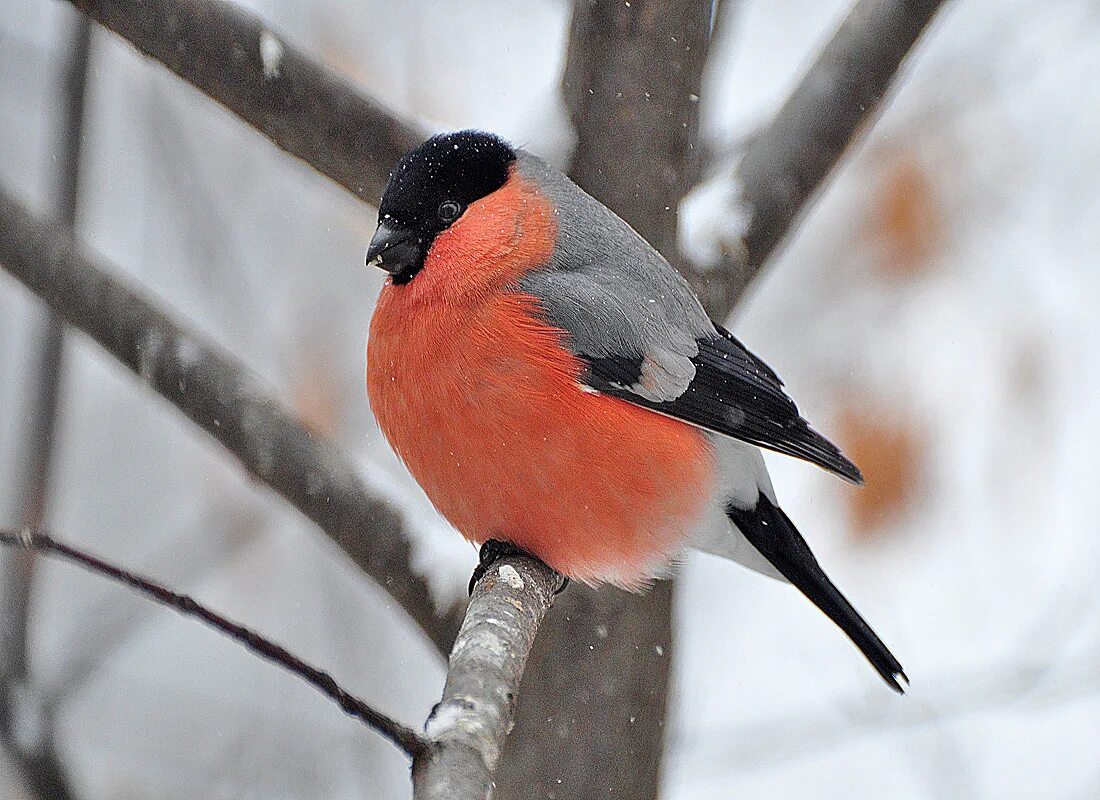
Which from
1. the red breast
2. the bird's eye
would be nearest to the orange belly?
the red breast

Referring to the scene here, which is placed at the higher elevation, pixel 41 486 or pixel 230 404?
pixel 230 404

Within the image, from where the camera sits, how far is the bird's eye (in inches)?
105

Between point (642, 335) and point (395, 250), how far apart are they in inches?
22.1

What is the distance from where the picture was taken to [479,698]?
1419 mm

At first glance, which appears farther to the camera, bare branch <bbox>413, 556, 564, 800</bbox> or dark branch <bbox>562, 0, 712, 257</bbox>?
dark branch <bbox>562, 0, 712, 257</bbox>

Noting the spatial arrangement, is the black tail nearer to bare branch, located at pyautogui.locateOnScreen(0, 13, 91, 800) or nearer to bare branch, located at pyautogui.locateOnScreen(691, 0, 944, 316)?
bare branch, located at pyautogui.locateOnScreen(691, 0, 944, 316)

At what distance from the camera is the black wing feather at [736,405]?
2.66m

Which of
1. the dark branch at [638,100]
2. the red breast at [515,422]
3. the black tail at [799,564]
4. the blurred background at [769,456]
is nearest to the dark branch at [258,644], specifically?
the red breast at [515,422]

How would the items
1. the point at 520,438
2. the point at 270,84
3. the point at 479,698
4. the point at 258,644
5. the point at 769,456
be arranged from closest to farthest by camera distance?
the point at 258,644 → the point at 479,698 → the point at 520,438 → the point at 270,84 → the point at 769,456

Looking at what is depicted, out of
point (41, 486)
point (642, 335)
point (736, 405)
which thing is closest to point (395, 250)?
point (642, 335)

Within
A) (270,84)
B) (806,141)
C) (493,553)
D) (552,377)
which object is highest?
(806,141)

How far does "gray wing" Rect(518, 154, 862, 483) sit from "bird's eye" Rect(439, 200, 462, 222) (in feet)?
0.66

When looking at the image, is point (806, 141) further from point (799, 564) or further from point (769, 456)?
point (769, 456)

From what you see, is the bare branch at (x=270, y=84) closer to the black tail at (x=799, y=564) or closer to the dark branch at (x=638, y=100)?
the dark branch at (x=638, y=100)
